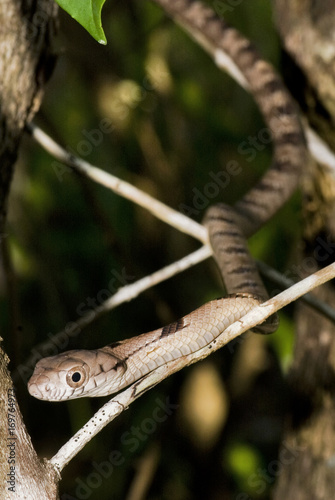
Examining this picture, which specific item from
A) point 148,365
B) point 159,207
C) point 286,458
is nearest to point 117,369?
point 148,365

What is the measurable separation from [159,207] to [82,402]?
7.74 ft

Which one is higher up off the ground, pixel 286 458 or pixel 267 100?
pixel 267 100

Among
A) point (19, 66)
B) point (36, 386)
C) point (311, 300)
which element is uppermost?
point (19, 66)

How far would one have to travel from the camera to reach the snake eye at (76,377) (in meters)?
3.00

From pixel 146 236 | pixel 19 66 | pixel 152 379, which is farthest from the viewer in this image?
pixel 146 236

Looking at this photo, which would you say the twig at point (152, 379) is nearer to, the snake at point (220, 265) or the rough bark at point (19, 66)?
the snake at point (220, 265)

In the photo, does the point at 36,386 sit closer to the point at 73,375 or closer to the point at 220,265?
the point at 73,375

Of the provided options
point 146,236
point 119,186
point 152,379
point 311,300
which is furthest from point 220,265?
point 146,236

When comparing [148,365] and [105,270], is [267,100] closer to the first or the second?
[105,270]

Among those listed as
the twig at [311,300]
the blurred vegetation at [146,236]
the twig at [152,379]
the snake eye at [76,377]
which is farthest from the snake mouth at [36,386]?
the blurred vegetation at [146,236]

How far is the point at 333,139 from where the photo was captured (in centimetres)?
452

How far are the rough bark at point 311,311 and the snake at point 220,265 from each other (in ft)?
0.74

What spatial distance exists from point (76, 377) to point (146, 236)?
3.34 meters

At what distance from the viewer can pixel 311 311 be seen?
4.69 metres
